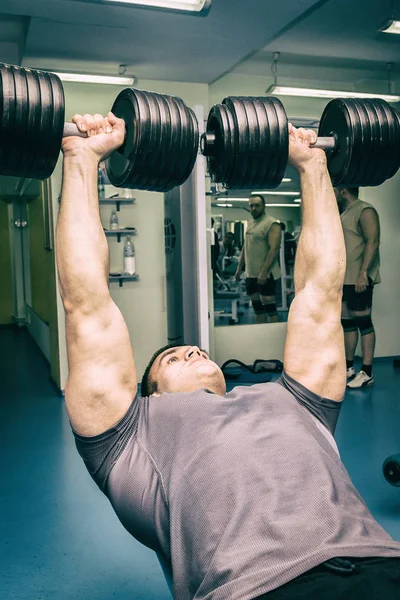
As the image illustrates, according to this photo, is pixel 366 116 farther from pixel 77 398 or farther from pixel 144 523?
pixel 144 523

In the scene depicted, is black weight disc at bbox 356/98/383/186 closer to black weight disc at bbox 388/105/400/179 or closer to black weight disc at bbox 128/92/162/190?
black weight disc at bbox 388/105/400/179

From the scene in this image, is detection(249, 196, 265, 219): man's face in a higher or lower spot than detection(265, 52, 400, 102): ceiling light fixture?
lower

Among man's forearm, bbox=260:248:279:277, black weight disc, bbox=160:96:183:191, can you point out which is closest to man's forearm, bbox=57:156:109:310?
black weight disc, bbox=160:96:183:191

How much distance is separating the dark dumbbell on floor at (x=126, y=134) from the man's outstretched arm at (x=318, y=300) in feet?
1.05

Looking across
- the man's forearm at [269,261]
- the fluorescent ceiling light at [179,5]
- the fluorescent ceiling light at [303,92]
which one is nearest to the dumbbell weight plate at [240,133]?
the fluorescent ceiling light at [179,5]

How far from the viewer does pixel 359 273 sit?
449 cm

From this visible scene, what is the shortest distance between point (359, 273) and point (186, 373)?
3.27 meters

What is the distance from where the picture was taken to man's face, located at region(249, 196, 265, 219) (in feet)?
16.0

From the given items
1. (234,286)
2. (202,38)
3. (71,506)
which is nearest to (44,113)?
(71,506)

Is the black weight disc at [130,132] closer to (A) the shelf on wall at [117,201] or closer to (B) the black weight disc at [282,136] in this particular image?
(B) the black weight disc at [282,136]

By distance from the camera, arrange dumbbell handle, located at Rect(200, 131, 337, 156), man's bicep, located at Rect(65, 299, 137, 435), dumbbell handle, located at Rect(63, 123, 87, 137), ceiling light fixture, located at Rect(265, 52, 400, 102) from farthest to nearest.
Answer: ceiling light fixture, located at Rect(265, 52, 400, 102)
dumbbell handle, located at Rect(200, 131, 337, 156)
dumbbell handle, located at Rect(63, 123, 87, 137)
man's bicep, located at Rect(65, 299, 137, 435)

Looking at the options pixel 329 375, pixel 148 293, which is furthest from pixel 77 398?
pixel 148 293

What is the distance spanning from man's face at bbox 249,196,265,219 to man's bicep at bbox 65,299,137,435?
371cm

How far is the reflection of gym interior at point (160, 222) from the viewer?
6.12 feet
